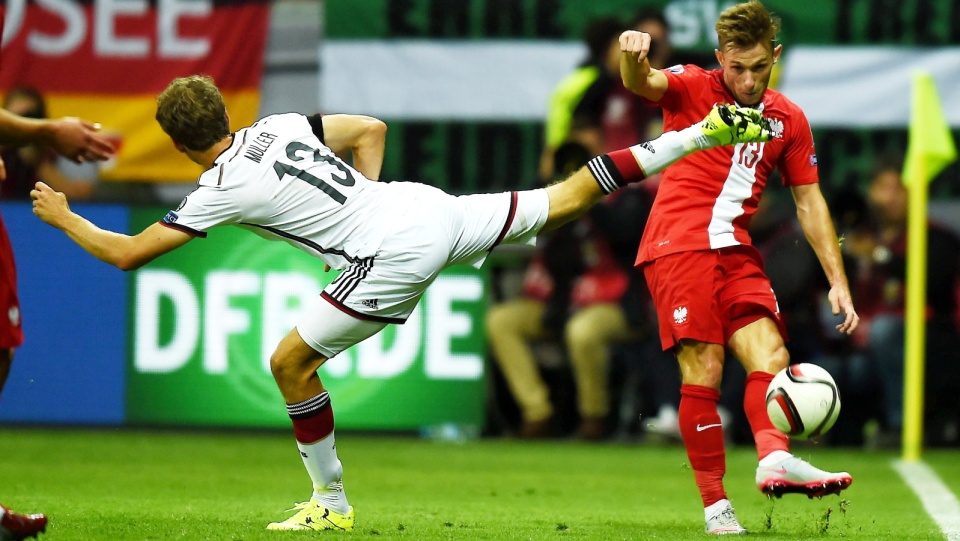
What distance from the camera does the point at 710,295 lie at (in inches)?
243

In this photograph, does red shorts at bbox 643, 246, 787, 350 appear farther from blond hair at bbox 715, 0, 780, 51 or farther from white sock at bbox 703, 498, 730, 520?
blond hair at bbox 715, 0, 780, 51

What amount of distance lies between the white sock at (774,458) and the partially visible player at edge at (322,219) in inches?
48.3

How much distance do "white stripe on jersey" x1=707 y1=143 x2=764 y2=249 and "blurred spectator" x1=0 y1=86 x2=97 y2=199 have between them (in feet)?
21.3

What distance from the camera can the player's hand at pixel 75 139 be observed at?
248 inches

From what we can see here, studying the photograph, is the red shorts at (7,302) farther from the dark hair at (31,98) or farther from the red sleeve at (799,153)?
the dark hair at (31,98)

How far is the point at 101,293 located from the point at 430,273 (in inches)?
206

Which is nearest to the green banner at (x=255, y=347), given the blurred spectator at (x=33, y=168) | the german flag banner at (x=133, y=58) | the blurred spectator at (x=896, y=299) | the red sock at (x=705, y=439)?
the german flag banner at (x=133, y=58)

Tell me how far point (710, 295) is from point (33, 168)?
6917 mm

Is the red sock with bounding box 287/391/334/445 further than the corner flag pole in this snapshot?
No

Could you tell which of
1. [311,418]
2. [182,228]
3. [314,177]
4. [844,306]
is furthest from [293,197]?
[844,306]

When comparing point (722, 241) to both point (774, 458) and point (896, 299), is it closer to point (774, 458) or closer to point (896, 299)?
point (774, 458)

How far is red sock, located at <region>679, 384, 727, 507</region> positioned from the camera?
20.0 feet

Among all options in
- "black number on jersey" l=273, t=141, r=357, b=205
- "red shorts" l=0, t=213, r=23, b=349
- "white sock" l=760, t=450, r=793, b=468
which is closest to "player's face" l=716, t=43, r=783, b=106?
"white sock" l=760, t=450, r=793, b=468

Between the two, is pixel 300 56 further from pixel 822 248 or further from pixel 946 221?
pixel 822 248
